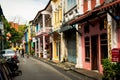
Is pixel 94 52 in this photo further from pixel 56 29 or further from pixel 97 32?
pixel 56 29

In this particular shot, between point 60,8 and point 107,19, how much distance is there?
2010 cm

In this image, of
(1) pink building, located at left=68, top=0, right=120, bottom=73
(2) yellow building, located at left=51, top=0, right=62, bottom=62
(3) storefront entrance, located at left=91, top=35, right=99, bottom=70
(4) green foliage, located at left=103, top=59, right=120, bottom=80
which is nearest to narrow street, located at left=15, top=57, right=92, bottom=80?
(3) storefront entrance, located at left=91, top=35, right=99, bottom=70

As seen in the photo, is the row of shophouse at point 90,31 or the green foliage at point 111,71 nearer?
the green foliage at point 111,71

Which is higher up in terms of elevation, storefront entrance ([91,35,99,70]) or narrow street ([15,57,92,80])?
storefront entrance ([91,35,99,70])

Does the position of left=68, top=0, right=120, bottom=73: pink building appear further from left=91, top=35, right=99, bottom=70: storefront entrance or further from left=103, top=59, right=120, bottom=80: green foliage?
left=103, top=59, right=120, bottom=80: green foliage

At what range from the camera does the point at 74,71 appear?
26062 millimetres

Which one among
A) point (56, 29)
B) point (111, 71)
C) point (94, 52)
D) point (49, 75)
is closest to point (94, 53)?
point (94, 52)

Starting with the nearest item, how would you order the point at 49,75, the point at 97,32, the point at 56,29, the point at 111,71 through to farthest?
the point at 111,71
the point at 49,75
the point at 97,32
the point at 56,29

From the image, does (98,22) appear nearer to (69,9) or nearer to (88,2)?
(88,2)

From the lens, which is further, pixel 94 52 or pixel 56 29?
pixel 56 29

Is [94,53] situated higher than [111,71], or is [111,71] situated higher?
[94,53]

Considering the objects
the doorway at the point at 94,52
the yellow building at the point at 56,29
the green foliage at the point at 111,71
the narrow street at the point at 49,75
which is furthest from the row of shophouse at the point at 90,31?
the green foliage at the point at 111,71

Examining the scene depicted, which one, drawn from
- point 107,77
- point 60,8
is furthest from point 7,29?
point 107,77

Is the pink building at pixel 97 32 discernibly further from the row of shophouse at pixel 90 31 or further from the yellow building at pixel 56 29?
the yellow building at pixel 56 29
